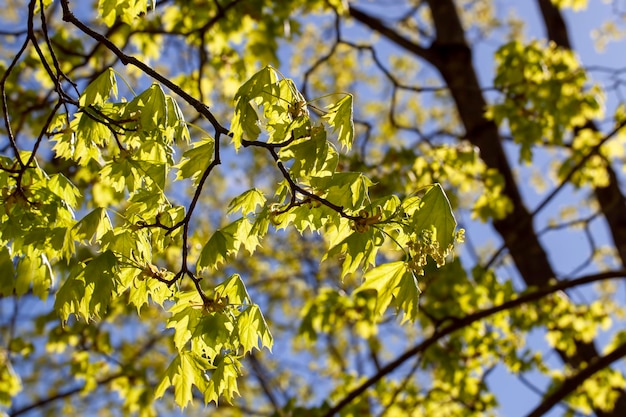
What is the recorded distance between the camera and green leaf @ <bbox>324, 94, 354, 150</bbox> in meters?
2.11

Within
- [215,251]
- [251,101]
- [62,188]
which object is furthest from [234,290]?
[62,188]

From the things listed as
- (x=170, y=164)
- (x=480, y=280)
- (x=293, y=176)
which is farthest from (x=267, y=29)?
(x=293, y=176)

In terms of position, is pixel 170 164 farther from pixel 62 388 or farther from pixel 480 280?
pixel 62 388

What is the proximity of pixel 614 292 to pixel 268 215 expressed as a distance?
11200 mm

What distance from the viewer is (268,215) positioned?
7.14 ft


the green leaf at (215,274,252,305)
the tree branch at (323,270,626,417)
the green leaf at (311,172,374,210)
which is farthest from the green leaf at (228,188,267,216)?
the tree branch at (323,270,626,417)

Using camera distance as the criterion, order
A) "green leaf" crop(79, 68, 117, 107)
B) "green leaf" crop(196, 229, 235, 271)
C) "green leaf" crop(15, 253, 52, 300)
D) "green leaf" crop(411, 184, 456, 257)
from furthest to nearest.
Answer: "green leaf" crop(15, 253, 52, 300) → "green leaf" crop(79, 68, 117, 107) → "green leaf" crop(196, 229, 235, 271) → "green leaf" crop(411, 184, 456, 257)

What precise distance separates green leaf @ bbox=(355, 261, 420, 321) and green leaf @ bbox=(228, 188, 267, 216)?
478 mm

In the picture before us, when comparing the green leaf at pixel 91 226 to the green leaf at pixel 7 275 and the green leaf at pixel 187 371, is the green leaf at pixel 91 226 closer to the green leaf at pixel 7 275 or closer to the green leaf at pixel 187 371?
Answer: the green leaf at pixel 7 275

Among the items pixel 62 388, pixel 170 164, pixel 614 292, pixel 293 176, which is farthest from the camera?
pixel 614 292

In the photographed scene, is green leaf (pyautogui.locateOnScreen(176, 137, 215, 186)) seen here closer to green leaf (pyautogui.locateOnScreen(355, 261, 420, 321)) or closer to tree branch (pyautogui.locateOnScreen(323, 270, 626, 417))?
green leaf (pyautogui.locateOnScreen(355, 261, 420, 321))

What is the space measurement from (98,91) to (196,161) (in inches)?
17.4

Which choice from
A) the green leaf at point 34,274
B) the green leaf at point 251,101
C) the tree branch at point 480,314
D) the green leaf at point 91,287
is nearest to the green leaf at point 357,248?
the green leaf at point 251,101

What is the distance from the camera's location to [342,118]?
2119mm
